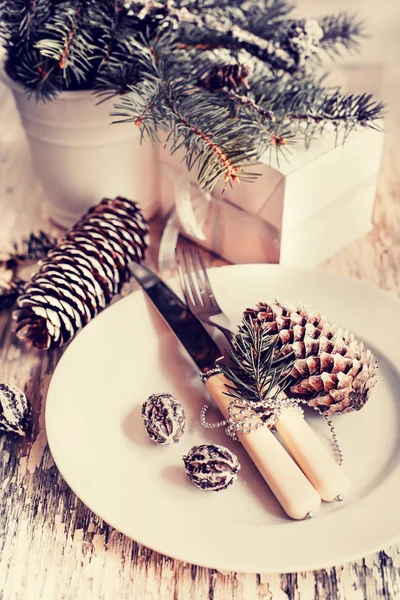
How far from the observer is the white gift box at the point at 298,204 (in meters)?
0.74

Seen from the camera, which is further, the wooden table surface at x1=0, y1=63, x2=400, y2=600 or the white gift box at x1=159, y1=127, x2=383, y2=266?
the white gift box at x1=159, y1=127, x2=383, y2=266

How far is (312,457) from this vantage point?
0.54 metres

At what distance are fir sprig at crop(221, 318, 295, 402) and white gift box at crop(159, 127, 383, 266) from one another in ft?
0.71

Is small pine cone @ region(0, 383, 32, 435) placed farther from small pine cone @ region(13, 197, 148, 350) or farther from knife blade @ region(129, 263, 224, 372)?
knife blade @ region(129, 263, 224, 372)

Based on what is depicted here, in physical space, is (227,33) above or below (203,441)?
above

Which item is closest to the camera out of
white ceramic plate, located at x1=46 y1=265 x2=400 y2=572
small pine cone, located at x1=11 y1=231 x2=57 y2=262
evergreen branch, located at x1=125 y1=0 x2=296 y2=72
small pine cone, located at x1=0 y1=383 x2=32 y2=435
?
white ceramic plate, located at x1=46 y1=265 x2=400 y2=572

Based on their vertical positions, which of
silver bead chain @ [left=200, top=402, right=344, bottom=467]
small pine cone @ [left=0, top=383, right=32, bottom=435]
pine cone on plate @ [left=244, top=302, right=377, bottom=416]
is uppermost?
pine cone on plate @ [left=244, top=302, right=377, bottom=416]

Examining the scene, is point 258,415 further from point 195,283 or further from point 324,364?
point 195,283

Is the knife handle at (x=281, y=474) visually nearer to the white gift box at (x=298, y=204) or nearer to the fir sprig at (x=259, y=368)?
the fir sprig at (x=259, y=368)

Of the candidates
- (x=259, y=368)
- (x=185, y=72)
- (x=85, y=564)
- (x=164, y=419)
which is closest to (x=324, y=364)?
(x=259, y=368)

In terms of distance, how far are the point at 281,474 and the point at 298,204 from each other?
36 cm

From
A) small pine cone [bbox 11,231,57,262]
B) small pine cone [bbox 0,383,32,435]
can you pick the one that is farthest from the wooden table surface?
small pine cone [bbox 11,231,57,262]

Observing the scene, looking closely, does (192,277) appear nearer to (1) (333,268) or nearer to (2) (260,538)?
(1) (333,268)

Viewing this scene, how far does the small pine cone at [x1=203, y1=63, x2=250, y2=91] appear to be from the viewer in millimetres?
733
